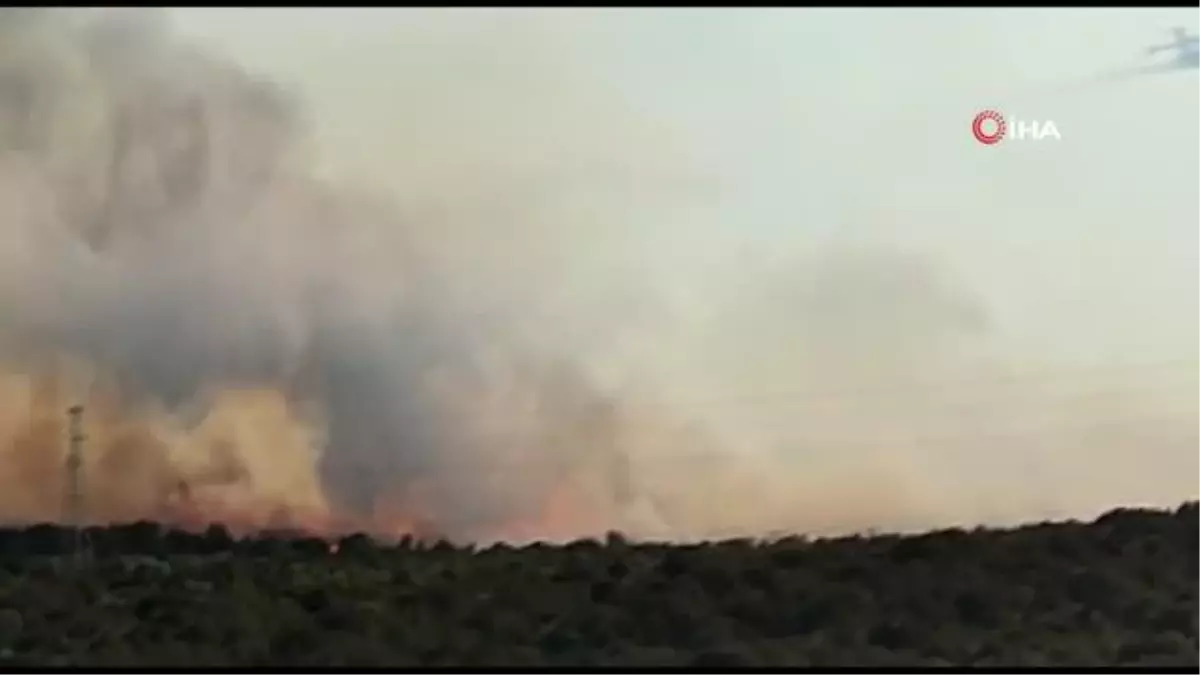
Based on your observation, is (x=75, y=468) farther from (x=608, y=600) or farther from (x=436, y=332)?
(x=608, y=600)

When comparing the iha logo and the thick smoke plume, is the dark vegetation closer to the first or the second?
the thick smoke plume

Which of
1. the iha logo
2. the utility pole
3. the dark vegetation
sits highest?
the iha logo

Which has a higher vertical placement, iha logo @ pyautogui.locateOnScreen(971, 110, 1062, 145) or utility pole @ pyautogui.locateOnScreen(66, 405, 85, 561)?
iha logo @ pyautogui.locateOnScreen(971, 110, 1062, 145)

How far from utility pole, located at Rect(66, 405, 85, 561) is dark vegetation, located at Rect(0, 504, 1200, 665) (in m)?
0.05

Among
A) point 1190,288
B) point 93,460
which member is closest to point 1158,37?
point 1190,288

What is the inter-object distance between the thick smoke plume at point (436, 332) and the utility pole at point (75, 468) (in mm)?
21

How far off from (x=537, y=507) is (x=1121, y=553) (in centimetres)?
102

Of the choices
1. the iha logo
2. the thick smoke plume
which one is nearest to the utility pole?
the thick smoke plume

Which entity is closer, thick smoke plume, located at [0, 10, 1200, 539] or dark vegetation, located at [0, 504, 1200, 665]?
dark vegetation, located at [0, 504, 1200, 665]

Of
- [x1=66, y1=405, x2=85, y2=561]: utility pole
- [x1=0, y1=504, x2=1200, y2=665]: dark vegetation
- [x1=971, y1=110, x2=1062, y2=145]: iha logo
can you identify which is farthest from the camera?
[x1=971, y1=110, x2=1062, y2=145]: iha logo

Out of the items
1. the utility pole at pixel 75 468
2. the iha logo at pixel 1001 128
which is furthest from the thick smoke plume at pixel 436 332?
the iha logo at pixel 1001 128

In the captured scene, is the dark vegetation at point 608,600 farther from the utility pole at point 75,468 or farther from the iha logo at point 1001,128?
the iha logo at point 1001,128

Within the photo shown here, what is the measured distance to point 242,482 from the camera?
8.74 ft

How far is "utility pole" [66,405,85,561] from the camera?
8.64ft
